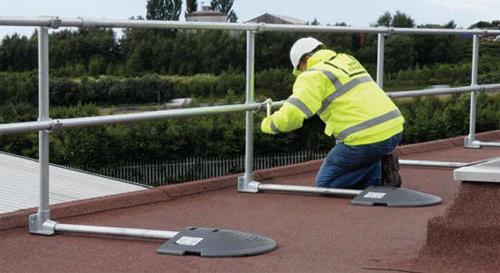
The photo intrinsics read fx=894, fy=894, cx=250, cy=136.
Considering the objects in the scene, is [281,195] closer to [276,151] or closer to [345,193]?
[345,193]

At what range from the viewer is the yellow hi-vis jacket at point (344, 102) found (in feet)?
17.1

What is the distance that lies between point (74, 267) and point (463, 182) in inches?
62.8

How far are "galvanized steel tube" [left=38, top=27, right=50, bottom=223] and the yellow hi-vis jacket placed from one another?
1391 millimetres

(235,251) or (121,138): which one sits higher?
(235,251)

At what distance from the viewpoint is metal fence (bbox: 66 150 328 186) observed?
30.4m

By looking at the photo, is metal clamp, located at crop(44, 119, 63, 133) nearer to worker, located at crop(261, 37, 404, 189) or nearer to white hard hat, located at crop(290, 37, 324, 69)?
worker, located at crop(261, 37, 404, 189)

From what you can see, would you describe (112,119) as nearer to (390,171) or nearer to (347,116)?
(347,116)

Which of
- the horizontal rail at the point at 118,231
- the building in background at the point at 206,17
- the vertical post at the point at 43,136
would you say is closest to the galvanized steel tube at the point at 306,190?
the building in background at the point at 206,17

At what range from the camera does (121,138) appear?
31203 mm

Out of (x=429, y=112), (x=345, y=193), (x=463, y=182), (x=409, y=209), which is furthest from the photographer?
(x=429, y=112)

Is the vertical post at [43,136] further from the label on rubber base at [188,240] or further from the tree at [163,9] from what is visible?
the tree at [163,9]

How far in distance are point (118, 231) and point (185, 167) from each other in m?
27.4

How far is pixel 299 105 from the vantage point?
5109 millimetres

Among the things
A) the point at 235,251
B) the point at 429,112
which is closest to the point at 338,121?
the point at 235,251
